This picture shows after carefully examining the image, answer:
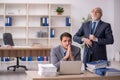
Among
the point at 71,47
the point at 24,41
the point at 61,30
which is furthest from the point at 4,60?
the point at 71,47

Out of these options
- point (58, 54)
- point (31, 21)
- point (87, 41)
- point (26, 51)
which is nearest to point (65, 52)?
point (58, 54)

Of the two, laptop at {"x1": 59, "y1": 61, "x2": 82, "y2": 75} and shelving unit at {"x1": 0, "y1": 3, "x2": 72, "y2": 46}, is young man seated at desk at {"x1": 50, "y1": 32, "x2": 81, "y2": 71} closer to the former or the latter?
laptop at {"x1": 59, "y1": 61, "x2": 82, "y2": 75}

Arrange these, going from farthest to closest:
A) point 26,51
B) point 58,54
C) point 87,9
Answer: point 87,9 → point 26,51 → point 58,54

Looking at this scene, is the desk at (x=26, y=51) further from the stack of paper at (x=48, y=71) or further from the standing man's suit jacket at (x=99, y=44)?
the stack of paper at (x=48, y=71)

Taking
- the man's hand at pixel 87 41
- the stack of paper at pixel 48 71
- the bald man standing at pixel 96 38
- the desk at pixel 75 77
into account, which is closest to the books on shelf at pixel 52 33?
the bald man standing at pixel 96 38

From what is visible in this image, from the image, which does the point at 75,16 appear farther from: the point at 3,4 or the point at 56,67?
the point at 56,67

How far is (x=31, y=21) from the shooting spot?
33.5 ft

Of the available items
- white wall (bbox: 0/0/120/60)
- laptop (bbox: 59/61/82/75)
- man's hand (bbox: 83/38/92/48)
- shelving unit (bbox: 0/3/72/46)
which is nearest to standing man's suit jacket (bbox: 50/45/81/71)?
man's hand (bbox: 83/38/92/48)

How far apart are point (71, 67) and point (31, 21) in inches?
285

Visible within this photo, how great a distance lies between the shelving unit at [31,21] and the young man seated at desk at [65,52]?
6.32m

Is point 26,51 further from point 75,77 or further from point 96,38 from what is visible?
point 75,77

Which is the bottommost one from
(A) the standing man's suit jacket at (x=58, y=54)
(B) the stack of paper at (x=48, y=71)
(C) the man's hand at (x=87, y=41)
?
(B) the stack of paper at (x=48, y=71)

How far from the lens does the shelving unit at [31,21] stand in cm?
1000

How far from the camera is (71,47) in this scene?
3777 mm
